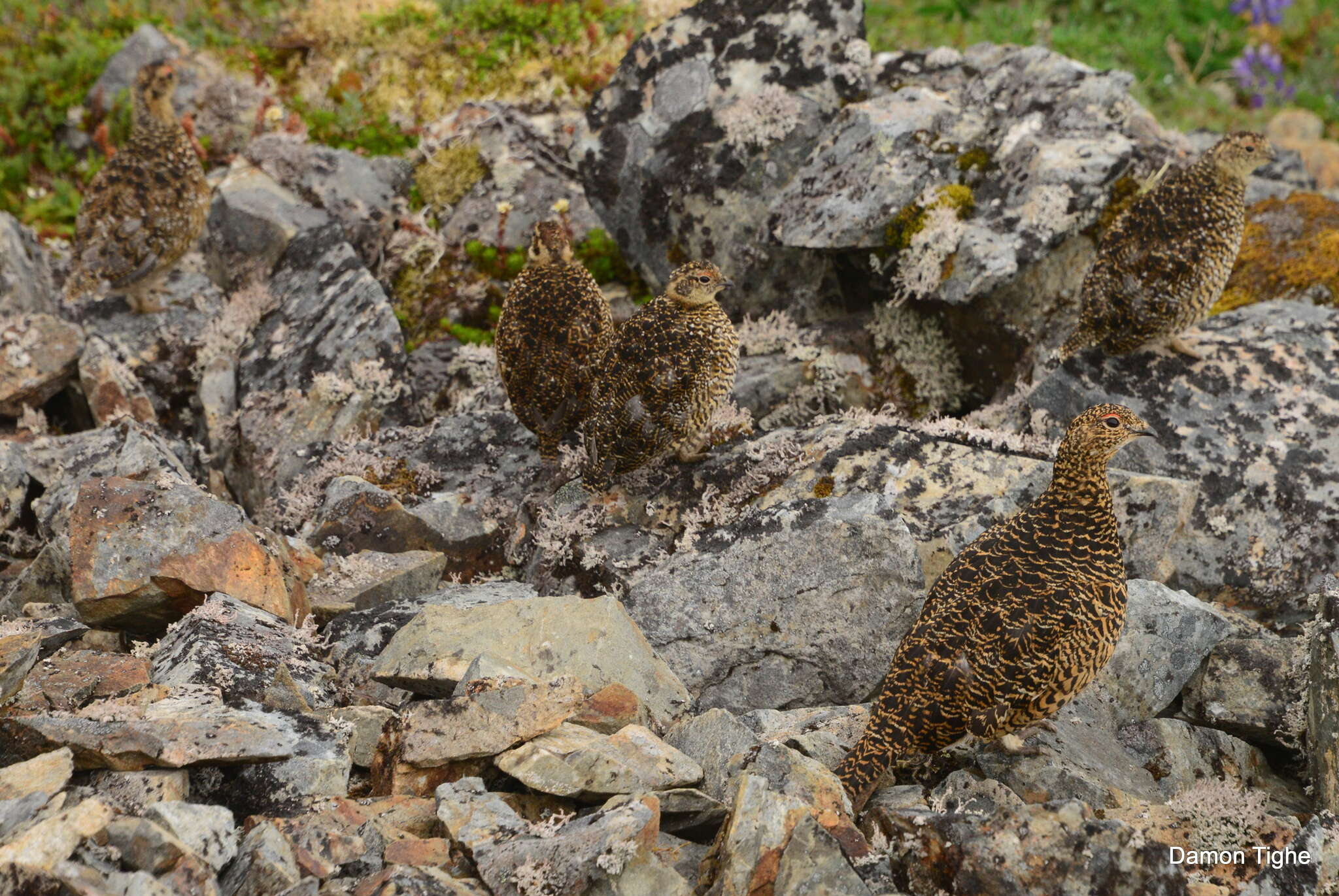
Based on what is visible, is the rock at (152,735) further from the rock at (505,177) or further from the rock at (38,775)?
the rock at (505,177)

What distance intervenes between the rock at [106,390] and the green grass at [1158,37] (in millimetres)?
10460

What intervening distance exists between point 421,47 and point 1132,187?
9063 millimetres

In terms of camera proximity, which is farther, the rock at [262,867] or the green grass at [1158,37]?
the green grass at [1158,37]

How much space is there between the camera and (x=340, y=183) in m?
12.8

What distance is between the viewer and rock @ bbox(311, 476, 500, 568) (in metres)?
8.48

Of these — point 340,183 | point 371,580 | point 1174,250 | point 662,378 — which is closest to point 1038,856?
point 662,378

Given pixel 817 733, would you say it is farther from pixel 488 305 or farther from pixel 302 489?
pixel 488 305

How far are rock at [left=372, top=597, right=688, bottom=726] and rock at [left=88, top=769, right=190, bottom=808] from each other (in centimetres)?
143

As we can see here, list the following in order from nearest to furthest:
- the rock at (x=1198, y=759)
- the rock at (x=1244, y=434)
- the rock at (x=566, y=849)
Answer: the rock at (x=566, y=849) < the rock at (x=1198, y=759) < the rock at (x=1244, y=434)

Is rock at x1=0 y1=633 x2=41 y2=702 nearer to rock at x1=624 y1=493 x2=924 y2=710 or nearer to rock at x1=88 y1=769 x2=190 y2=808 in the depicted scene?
rock at x1=88 y1=769 x2=190 y2=808

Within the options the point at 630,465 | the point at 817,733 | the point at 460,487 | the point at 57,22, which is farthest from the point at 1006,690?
the point at 57,22

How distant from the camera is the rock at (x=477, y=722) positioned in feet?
18.5

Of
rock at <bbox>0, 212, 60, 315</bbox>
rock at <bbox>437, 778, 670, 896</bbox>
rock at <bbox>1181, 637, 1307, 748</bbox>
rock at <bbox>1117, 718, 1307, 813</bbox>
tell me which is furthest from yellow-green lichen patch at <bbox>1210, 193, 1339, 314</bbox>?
rock at <bbox>0, 212, 60, 315</bbox>

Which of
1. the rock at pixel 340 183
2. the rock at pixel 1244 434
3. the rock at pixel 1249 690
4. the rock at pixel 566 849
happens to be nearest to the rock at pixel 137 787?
the rock at pixel 566 849
